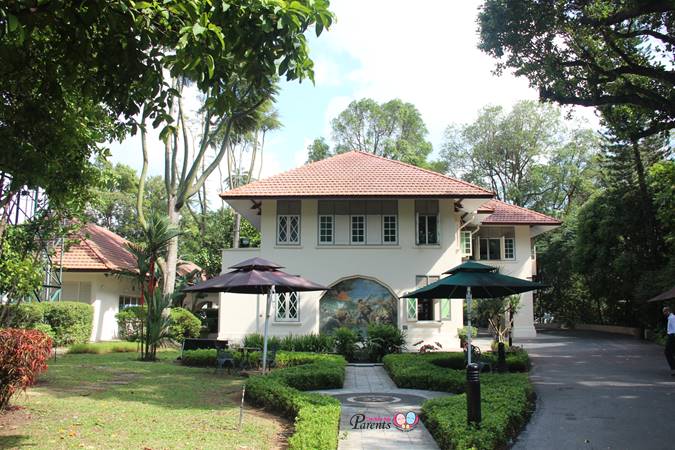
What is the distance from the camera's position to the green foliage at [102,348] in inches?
727

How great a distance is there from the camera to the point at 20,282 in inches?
476

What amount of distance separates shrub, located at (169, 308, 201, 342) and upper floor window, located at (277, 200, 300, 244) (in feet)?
18.3

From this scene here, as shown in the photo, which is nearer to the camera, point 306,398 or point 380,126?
point 306,398

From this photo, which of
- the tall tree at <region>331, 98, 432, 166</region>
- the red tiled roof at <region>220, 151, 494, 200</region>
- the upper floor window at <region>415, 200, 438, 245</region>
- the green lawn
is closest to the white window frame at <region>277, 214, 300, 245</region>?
the red tiled roof at <region>220, 151, 494, 200</region>

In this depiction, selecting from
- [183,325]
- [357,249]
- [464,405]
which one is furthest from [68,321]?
[464,405]

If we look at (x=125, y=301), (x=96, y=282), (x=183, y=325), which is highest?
(x=96, y=282)

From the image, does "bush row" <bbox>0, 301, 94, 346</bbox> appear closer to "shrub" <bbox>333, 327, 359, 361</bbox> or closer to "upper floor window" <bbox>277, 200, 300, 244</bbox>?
"upper floor window" <bbox>277, 200, 300, 244</bbox>

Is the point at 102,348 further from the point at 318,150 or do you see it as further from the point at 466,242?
the point at 318,150

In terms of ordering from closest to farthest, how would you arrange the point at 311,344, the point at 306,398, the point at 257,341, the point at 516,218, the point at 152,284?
the point at 306,398 < the point at 152,284 < the point at 311,344 < the point at 257,341 < the point at 516,218

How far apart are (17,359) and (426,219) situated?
53.5 feet

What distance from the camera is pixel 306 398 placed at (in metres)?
8.59

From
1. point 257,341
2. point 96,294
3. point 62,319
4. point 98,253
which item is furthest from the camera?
point 98,253

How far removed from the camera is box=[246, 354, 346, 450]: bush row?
246 inches

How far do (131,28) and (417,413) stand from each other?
→ 22.6 ft
